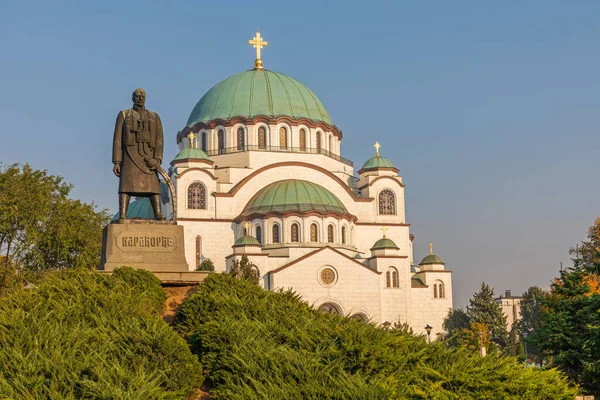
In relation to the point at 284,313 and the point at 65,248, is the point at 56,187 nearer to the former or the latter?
the point at 65,248

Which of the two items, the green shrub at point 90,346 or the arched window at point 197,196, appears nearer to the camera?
the green shrub at point 90,346

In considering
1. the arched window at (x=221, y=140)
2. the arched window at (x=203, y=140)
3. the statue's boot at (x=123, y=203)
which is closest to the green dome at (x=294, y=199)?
the arched window at (x=221, y=140)

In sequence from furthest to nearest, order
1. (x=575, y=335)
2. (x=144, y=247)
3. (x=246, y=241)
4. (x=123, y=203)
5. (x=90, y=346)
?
(x=246, y=241), (x=575, y=335), (x=123, y=203), (x=144, y=247), (x=90, y=346)

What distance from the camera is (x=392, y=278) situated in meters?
55.3

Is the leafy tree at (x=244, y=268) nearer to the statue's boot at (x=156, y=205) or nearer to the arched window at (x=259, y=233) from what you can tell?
the arched window at (x=259, y=233)

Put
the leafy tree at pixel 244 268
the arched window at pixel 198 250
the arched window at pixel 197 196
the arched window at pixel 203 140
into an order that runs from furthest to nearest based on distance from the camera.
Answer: the arched window at pixel 203 140 → the arched window at pixel 197 196 → the arched window at pixel 198 250 → the leafy tree at pixel 244 268

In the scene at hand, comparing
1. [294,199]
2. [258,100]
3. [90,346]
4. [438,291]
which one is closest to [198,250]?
[294,199]

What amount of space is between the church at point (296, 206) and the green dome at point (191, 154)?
0.35 feet

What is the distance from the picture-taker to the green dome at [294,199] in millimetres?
54438

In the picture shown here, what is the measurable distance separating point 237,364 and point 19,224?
84.8 feet

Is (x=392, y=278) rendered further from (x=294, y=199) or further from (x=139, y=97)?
(x=139, y=97)

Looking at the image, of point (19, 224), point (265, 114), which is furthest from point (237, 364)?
point (265, 114)

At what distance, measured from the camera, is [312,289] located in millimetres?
52312

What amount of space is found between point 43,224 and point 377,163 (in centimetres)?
2601
